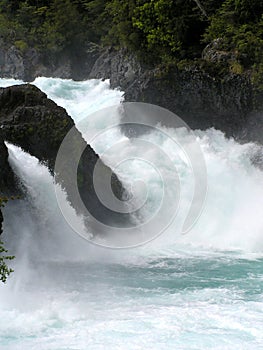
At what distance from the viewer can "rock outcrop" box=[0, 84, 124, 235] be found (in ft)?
40.9

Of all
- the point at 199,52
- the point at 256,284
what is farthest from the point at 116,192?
the point at 199,52

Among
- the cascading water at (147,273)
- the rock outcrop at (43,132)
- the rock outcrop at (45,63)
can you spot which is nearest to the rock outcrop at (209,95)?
the cascading water at (147,273)

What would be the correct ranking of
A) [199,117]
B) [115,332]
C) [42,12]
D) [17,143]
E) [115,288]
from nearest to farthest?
[115,332] < [115,288] < [17,143] < [199,117] < [42,12]

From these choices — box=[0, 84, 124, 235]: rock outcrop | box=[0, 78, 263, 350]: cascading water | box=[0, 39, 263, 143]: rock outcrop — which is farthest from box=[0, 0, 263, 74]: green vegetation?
box=[0, 84, 124, 235]: rock outcrop

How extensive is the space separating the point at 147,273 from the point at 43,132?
4236 mm

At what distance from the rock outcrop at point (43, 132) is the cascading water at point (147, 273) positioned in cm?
34

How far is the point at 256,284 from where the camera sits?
10023mm

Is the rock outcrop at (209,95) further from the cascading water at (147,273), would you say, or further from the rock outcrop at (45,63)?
the rock outcrop at (45,63)

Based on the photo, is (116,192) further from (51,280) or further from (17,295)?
(17,295)

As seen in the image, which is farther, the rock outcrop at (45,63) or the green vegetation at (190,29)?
the rock outcrop at (45,63)

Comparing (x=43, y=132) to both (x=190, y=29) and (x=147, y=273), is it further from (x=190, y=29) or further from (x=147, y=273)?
(x=190, y=29)

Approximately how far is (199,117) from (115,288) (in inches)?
365

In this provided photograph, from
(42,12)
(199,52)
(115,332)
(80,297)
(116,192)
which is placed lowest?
(115,332)

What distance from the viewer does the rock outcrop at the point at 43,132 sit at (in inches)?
491
